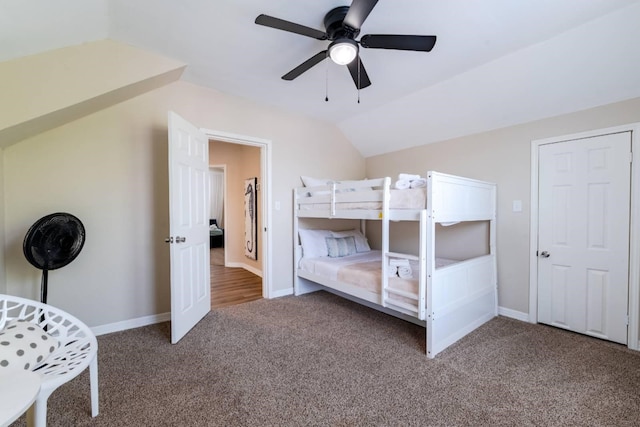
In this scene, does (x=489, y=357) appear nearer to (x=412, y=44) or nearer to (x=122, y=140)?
(x=412, y=44)

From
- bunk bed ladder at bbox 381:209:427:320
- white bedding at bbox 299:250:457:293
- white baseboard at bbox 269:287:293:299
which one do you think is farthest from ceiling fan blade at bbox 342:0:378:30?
white baseboard at bbox 269:287:293:299

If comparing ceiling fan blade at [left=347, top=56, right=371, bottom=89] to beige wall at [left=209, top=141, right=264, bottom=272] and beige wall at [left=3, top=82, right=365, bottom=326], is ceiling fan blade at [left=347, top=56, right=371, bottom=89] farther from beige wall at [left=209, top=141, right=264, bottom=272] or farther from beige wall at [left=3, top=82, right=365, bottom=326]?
beige wall at [left=209, top=141, right=264, bottom=272]

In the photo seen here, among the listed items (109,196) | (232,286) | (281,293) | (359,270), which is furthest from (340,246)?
(109,196)

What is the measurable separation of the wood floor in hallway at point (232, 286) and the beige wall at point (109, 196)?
0.82 metres

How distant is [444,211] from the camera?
2365 millimetres

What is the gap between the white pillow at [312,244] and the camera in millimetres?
3729

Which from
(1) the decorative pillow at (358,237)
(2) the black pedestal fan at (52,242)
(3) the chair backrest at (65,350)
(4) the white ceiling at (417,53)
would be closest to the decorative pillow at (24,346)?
(3) the chair backrest at (65,350)

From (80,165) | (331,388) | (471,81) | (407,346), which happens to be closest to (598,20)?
(471,81)

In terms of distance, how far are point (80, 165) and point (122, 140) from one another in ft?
1.36

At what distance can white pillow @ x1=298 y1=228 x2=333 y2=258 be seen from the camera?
3.73 metres

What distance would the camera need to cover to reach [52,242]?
7.02 ft

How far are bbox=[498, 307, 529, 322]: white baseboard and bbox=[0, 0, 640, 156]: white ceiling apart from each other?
2.03 m

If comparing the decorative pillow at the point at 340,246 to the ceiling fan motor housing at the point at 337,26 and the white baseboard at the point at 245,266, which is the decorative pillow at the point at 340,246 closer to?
the white baseboard at the point at 245,266

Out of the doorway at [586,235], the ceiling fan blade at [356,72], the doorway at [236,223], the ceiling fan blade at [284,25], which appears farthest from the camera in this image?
the doorway at [236,223]
